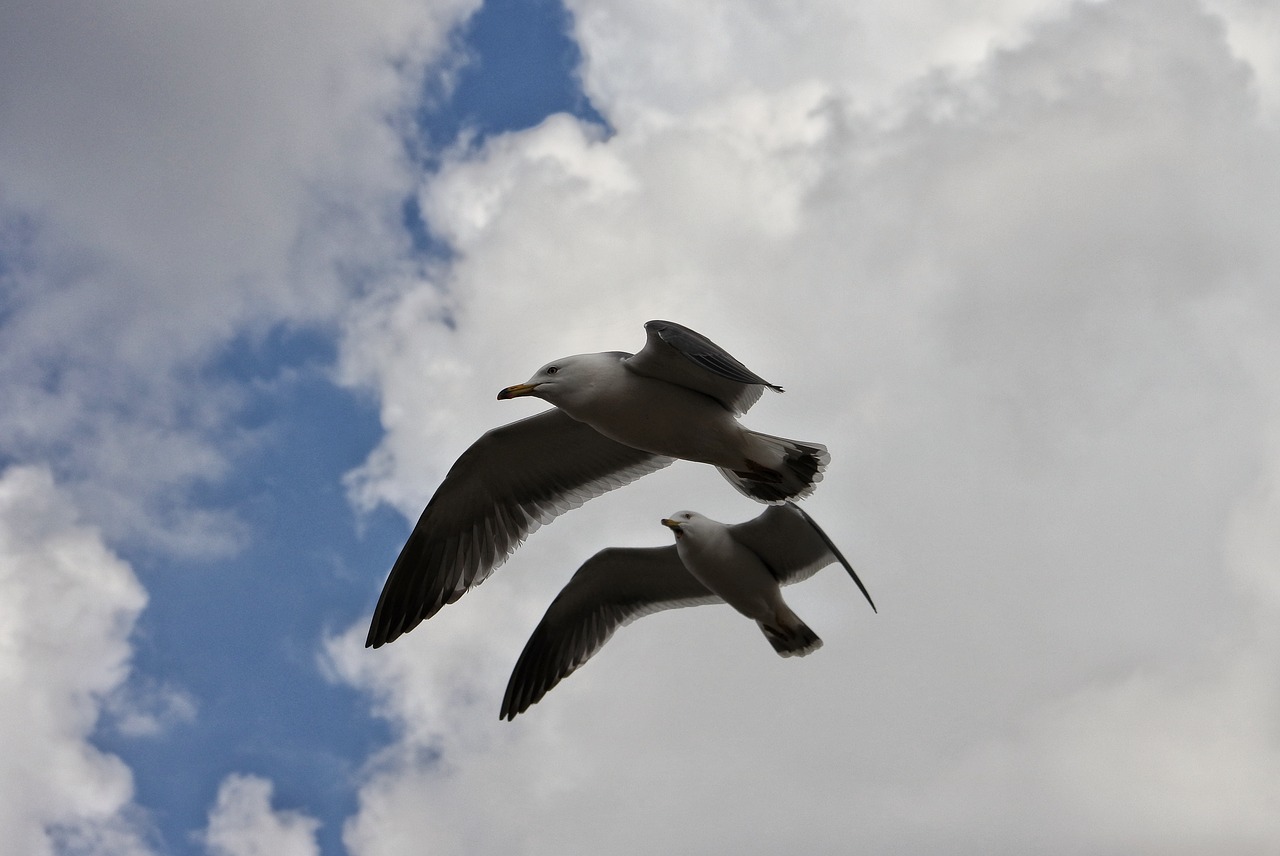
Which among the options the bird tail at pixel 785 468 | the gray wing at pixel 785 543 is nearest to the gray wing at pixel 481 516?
the gray wing at pixel 785 543

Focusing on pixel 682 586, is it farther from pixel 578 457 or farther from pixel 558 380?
pixel 558 380

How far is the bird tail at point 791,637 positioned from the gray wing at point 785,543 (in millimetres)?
302

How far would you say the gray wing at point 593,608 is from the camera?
9469 millimetres

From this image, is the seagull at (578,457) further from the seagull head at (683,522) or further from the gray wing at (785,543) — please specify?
the gray wing at (785,543)

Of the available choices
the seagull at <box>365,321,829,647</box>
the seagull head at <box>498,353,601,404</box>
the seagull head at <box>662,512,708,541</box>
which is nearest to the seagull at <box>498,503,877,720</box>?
the seagull head at <box>662,512,708,541</box>

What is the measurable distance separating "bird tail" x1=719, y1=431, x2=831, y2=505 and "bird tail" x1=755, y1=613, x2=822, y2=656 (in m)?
2.52

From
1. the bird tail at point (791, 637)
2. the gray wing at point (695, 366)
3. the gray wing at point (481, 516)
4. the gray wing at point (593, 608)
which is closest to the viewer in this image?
the gray wing at point (695, 366)

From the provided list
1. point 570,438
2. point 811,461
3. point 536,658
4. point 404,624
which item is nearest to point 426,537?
point 404,624

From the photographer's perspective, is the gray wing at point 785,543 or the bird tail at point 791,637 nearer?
the gray wing at point 785,543

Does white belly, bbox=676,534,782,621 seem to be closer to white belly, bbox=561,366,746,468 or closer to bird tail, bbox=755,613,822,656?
bird tail, bbox=755,613,822,656

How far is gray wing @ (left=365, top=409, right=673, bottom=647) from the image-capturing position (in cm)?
806

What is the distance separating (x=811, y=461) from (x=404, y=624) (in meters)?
2.75

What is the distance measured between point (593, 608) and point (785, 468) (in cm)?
324

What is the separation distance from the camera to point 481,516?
8.18m
